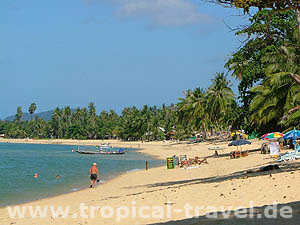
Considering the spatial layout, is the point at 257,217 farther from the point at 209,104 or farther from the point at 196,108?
the point at 196,108

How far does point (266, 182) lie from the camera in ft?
43.7

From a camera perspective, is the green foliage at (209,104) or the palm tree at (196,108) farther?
the palm tree at (196,108)

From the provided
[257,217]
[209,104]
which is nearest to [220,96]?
[209,104]

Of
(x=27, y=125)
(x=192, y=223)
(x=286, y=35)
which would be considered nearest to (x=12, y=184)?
(x=286, y=35)

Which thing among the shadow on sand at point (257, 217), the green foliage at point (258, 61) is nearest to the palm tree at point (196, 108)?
the green foliage at point (258, 61)

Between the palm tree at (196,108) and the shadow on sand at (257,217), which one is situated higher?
the palm tree at (196,108)

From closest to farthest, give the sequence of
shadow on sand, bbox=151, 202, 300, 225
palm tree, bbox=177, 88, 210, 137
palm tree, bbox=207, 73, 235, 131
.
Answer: shadow on sand, bbox=151, 202, 300, 225 → palm tree, bbox=207, 73, 235, 131 → palm tree, bbox=177, 88, 210, 137

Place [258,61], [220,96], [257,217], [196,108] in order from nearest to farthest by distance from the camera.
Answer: [257,217]
[258,61]
[220,96]
[196,108]

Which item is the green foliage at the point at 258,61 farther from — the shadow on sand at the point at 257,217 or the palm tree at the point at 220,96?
the palm tree at the point at 220,96

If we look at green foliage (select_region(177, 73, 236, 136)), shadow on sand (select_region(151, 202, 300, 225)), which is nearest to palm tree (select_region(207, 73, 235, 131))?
green foliage (select_region(177, 73, 236, 136))

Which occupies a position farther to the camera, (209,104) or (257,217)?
(209,104)

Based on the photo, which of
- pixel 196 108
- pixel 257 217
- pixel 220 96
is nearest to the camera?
pixel 257 217

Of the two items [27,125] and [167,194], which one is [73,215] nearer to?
[167,194]

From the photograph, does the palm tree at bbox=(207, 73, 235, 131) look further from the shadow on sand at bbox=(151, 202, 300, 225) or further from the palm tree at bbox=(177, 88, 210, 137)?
the shadow on sand at bbox=(151, 202, 300, 225)
